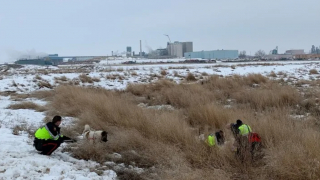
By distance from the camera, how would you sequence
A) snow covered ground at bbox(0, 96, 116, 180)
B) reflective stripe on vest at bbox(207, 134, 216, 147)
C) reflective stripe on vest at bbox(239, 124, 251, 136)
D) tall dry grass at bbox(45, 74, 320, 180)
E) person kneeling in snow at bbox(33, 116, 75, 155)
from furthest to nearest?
person kneeling in snow at bbox(33, 116, 75, 155), reflective stripe on vest at bbox(207, 134, 216, 147), reflective stripe on vest at bbox(239, 124, 251, 136), snow covered ground at bbox(0, 96, 116, 180), tall dry grass at bbox(45, 74, 320, 180)

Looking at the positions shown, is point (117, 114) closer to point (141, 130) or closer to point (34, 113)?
point (141, 130)

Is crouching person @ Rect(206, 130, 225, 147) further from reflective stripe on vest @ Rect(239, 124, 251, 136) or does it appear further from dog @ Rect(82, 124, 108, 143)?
dog @ Rect(82, 124, 108, 143)

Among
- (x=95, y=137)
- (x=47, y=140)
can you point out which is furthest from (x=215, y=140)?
(x=47, y=140)

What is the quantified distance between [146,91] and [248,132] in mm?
10426

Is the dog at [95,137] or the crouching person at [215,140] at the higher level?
the crouching person at [215,140]

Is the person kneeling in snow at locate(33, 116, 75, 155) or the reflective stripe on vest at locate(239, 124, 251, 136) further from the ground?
the reflective stripe on vest at locate(239, 124, 251, 136)

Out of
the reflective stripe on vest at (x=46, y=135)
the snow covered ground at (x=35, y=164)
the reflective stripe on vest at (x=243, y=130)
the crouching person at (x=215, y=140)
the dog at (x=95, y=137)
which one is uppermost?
the reflective stripe on vest at (x=243, y=130)

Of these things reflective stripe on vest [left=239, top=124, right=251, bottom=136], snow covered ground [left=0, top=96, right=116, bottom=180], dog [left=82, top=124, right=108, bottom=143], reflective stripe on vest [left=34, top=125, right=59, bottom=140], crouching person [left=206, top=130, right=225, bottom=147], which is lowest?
snow covered ground [left=0, top=96, right=116, bottom=180]

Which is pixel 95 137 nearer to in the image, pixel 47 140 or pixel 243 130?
pixel 47 140

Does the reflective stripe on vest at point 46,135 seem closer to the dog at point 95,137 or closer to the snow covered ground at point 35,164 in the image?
the snow covered ground at point 35,164

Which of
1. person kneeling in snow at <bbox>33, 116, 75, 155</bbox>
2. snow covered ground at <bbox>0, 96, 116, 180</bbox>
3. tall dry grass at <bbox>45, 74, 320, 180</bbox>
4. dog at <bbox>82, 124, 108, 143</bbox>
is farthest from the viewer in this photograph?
dog at <bbox>82, 124, 108, 143</bbox>

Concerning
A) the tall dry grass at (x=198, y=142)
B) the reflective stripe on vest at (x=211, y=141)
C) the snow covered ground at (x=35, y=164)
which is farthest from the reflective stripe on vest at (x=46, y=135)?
the reflective stripe on vest at (x=211, y=141)

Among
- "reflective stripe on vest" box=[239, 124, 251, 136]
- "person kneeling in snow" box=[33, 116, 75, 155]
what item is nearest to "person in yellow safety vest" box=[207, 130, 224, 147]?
"reflective stripe on vest" box=[239, 124, 251, 136]

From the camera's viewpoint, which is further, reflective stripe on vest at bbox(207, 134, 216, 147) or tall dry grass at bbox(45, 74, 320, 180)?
reflective stripe on vest at bbox(207, 134, 216, 147)
